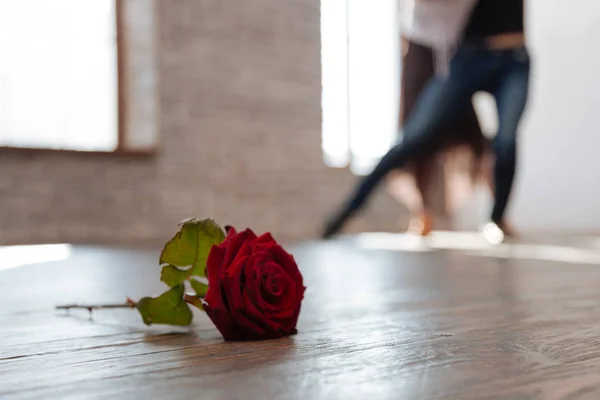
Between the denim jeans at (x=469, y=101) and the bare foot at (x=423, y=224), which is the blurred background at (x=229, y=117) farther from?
the denim jeans at (x=469, y=101)

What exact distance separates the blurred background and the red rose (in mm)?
3188

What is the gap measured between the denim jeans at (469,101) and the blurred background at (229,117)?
1031 mm

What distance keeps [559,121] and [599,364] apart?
5.11m

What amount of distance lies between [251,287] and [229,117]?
12.9 feet

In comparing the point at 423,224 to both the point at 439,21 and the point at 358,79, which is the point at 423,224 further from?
the point at 358,79

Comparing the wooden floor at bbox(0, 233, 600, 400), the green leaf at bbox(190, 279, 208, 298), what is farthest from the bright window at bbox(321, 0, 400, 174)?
the green leaf at bbox(190, 279, 208, 298)

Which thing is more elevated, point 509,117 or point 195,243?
point 509,117

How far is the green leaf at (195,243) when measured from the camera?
1.92ft

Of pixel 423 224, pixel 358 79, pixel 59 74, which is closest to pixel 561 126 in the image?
pixel 358 79

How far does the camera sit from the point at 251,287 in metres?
0.50

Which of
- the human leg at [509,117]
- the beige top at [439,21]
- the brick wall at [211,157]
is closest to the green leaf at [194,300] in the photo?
the human leg at [509,117]

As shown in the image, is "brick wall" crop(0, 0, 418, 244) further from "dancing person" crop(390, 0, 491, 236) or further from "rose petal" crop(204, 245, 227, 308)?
"rose petal" crop(204, 245, 227, 308)

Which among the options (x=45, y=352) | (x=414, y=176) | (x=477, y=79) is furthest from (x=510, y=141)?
(x=45, y=352)

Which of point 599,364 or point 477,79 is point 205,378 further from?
point 477,79
